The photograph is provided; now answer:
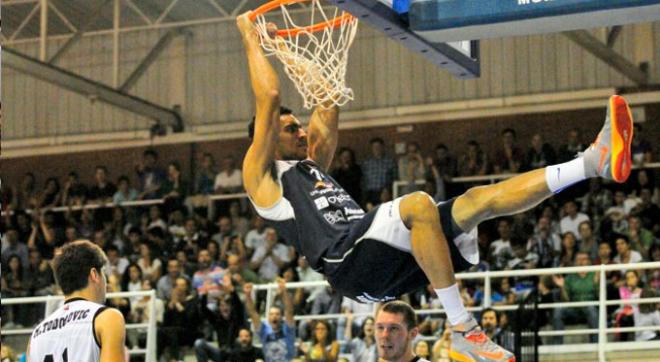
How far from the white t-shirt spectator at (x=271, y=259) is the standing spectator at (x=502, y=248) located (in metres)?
2.90

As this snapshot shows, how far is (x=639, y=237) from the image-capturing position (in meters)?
14.9

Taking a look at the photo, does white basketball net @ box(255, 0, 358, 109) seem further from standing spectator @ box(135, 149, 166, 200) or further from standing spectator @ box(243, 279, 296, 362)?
standing spectator @ box(135, 149, 166, 200)

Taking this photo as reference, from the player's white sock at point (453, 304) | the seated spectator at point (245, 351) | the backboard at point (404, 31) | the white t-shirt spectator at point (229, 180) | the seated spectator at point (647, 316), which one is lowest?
the seated spectator at point (245, 351)

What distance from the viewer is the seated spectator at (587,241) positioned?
14914 millimetres

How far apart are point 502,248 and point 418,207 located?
10.00 metres

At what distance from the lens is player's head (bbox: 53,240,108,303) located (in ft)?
18.5

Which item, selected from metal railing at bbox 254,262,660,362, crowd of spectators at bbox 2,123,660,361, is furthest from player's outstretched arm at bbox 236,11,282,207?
crowd of spectators at bbox 2,123,660,361

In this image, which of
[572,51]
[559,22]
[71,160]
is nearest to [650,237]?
[572,51]

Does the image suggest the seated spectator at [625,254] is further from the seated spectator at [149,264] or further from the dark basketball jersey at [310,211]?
the dark basketball jersey at [310,211]

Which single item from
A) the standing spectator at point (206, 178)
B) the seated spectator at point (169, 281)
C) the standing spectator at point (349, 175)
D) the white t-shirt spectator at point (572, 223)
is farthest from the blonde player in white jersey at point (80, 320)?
the standing spectator at point (206, 178)

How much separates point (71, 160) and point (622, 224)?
1163 cm

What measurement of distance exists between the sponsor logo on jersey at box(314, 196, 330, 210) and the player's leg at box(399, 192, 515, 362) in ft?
2.09

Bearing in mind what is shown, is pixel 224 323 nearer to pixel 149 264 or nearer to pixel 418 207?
pixel 149 264

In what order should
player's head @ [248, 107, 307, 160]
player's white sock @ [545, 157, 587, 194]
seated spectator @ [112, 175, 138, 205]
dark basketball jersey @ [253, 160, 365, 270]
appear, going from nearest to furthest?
1. player's white sock @ [545, 157, 587, 194]
2. dark basketball jersey @ [253, 160, 365, 270]
3. player's head @ [248, 107, 307, 160]
4. seated spectator @ [112, 175, 138, 205]
